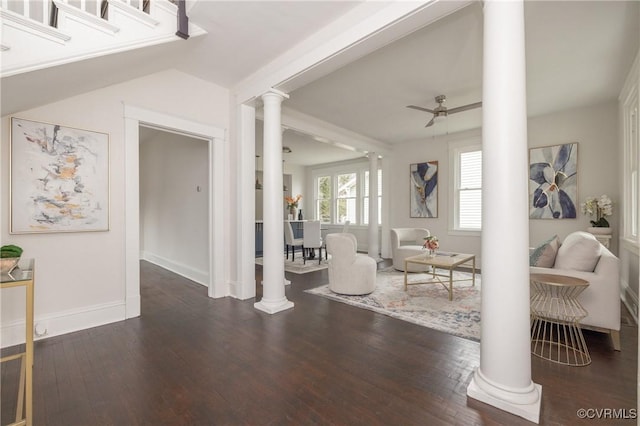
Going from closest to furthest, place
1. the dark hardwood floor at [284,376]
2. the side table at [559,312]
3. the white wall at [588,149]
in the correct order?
1. the dark hardwood floor at [284,376]
2. the side table at [559,312]
3. the white wall at [588,149]

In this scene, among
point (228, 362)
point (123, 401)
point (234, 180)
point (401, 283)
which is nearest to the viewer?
point (123, 401)

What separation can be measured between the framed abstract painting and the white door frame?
0.75 feet

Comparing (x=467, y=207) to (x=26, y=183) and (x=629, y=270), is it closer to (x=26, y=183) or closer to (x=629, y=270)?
(x=629, y=270)

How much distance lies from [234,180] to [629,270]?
206 inches

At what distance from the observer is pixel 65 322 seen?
277 centimetres

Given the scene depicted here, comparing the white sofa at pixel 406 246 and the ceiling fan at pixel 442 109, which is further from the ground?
the ceiling fan at pixel 442 109

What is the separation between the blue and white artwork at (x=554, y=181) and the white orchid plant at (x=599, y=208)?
284 millimetres

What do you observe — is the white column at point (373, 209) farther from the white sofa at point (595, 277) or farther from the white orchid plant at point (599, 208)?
the white sofa at point (595, 277)

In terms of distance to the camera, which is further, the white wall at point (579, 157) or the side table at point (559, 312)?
the white wall at point (579, 157)

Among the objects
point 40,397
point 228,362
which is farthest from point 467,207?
point 40,397

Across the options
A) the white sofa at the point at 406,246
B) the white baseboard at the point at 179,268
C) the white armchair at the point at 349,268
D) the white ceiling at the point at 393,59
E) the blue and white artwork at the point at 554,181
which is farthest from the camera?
the white sofa at the point at 406,246

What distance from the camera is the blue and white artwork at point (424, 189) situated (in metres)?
6.53

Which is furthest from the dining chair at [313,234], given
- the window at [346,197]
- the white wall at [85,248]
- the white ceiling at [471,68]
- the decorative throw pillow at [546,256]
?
the decorative throw pillow at [546,256]

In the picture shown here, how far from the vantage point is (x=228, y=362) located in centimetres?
224
